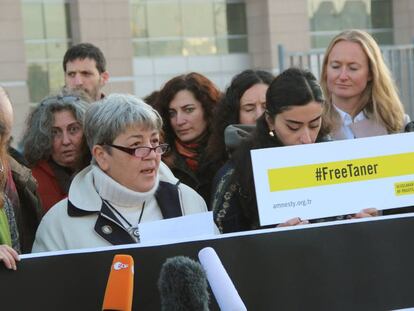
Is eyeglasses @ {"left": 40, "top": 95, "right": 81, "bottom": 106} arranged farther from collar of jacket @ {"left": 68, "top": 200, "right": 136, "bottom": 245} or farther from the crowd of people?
collar of jacket @ {"left": 68, "top": 200, "right": 136, "bottom": 245}

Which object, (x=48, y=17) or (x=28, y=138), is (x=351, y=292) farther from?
(x=48, y=17)

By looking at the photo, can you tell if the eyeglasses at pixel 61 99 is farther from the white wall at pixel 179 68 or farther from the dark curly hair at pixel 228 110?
the white wall at pixel 179 68

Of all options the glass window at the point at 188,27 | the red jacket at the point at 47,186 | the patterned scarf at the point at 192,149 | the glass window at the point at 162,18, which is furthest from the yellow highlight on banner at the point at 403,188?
the glass window at the point at 162,18

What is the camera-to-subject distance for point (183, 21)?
22.5 meters

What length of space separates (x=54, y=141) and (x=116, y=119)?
1480 mm

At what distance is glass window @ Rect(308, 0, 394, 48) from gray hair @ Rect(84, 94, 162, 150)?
20.2 meters

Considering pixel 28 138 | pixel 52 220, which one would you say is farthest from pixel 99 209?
pixel 28 138

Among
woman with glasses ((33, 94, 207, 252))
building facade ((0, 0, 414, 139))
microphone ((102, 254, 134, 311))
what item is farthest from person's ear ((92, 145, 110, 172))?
building facade ((0, 0, 414, 139))

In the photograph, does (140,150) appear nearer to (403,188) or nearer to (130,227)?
(130,227)

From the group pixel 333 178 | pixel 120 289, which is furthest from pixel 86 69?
pixel 120 289

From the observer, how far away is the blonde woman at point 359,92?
4.61 meters

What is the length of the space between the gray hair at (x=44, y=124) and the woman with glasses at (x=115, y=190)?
1.31 metres

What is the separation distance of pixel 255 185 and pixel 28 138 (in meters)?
2.07

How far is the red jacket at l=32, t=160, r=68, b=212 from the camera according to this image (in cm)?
492
